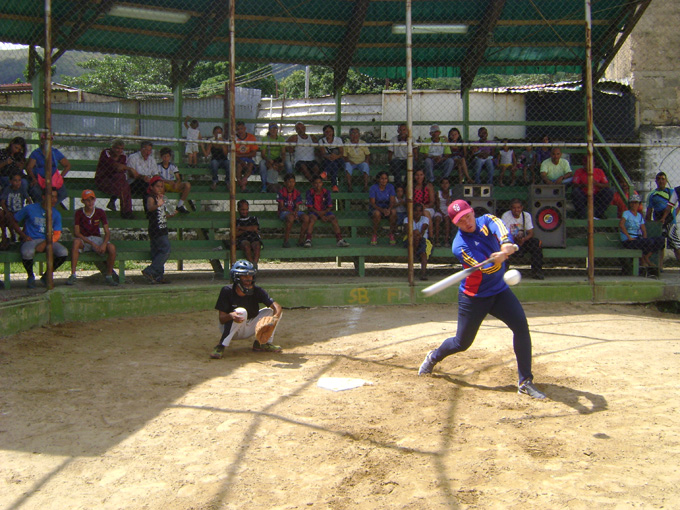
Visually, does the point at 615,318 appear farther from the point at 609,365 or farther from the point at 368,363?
the point at 368,363

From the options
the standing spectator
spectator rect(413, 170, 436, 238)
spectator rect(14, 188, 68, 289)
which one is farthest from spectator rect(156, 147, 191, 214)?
the standing spectator

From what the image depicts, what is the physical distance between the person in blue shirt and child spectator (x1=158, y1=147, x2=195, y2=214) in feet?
22.4

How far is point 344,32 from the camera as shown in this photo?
13.7 m

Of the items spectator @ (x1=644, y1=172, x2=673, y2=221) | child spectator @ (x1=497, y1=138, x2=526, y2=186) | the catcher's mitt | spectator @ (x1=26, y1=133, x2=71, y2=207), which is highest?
child spectator @ (x1=497, y1=138, x2=526, y2=186)

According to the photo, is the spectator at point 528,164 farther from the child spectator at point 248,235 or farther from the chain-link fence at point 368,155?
the child spectator at point 248,235

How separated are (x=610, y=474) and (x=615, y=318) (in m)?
5.83

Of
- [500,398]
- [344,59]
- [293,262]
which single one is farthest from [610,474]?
[344,59]

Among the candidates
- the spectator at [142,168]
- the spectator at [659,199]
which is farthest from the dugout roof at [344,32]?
the spectator at [659,199]

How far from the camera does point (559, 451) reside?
4754mm

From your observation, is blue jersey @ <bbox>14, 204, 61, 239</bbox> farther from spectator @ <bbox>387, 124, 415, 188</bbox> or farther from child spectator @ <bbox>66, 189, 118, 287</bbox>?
spectator @ <bbox>387, 124, 415, 188</bbox>

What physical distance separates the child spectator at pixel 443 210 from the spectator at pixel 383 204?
2.59ft

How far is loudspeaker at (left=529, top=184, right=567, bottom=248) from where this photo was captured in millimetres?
11617

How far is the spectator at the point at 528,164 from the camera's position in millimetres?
13178

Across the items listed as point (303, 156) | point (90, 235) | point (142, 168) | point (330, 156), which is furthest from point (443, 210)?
point (90, 235)
